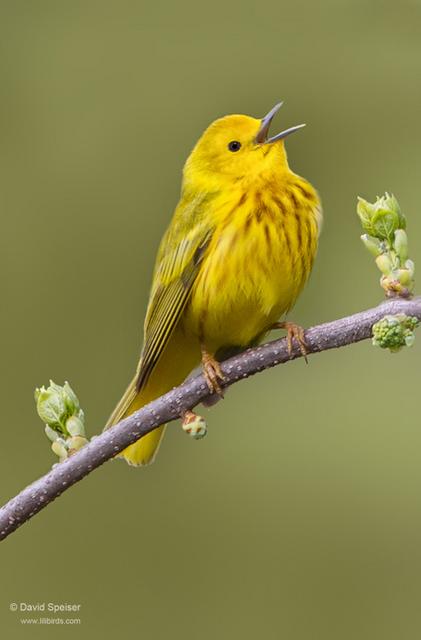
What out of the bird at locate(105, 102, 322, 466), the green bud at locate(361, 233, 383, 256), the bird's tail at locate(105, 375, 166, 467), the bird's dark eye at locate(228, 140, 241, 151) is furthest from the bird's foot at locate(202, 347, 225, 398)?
the bird's dark eye at locate(228, 140, 241, 151)

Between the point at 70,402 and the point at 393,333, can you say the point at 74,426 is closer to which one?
the point at 70,402

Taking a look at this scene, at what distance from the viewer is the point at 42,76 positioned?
24.4ft

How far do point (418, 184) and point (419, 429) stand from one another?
1.31 metres

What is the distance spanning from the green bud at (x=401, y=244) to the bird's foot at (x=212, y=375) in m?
0.60

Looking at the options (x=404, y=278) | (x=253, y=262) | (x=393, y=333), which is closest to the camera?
(x=393, y=333)

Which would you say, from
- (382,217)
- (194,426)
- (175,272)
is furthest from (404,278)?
(175,272)

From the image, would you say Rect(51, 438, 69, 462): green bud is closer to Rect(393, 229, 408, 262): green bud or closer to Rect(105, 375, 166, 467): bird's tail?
Rect(105, 375, 166, 467): bird's tail

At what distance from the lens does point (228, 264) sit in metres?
3.90

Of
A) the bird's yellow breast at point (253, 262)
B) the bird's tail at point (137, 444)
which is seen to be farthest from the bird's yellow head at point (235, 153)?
the bird's tail at point (137, 444)

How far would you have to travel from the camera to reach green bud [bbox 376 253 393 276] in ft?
9.67

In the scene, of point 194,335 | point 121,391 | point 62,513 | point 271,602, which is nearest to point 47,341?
point 121,391

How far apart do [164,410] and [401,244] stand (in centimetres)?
75

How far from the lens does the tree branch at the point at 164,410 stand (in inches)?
112

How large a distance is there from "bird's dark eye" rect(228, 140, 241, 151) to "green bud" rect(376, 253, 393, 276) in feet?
4.74
